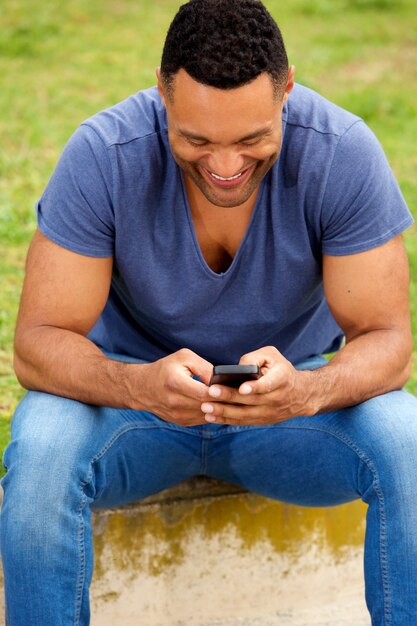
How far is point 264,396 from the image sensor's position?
2682 mm

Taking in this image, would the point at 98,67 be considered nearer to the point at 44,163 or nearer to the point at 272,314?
the point at 44,163

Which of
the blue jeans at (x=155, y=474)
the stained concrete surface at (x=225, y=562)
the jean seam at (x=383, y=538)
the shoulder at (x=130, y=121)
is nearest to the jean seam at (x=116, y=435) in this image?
the blue jeans at (x=155, y=474)

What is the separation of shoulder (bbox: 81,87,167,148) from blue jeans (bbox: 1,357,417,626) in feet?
2.48

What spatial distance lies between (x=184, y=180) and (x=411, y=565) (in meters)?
1.22

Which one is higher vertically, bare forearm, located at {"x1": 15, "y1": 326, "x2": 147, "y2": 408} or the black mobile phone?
the black mobile phone

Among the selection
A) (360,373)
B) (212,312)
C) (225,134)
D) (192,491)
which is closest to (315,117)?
(225,134)

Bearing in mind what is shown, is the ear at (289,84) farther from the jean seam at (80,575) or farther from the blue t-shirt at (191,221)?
the jean seam at (80,575)

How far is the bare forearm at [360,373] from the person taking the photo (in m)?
2.85

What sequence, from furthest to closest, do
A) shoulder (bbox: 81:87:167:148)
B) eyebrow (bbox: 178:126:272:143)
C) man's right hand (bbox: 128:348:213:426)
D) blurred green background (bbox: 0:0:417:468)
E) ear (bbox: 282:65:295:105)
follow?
blurred green background (bbox: 0:0:417:468) < shoulder (bbox: 81:87:167:148) < ear (bbox: 282:65:295:105) < eyebrow (bbox: 178:126:272:143) < man's right hand (bbox: 128:348:213:426)

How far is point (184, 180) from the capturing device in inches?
120

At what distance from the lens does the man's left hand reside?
2.66 metres

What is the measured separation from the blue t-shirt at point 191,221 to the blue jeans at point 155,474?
34 centimetres

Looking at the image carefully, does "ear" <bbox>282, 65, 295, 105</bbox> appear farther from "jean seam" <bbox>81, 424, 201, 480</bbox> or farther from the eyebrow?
"jean seam" <bbox>81, 424, 201, 480</bbox>

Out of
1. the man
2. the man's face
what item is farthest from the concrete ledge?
the man's face
